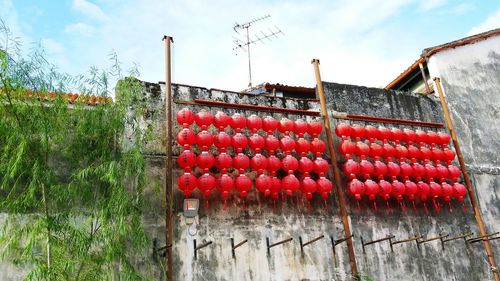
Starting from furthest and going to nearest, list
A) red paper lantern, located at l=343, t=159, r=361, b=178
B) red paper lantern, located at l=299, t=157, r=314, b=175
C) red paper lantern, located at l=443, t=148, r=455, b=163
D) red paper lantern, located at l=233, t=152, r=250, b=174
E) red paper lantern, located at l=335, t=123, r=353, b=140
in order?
red paper lantern, located at l=443, t=148, r=455, b=163 < red paper lantern, located at l=335, t=123, r=353, b=140 < red paper lantern, located at l=343, t=159, r=361, b=178 < red paper lantern, located at l=299, t=157, r=314, b=175 < red paper lantern, located at l=233, t=152, r=250, b=174

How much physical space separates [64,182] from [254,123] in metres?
3.18

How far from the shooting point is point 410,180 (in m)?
9.09

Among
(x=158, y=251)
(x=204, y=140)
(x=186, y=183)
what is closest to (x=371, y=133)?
(x=204, y=140)

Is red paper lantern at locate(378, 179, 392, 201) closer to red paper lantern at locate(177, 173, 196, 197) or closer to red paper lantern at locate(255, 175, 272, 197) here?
red paper lantern at locate(255, 175, 272, 197)

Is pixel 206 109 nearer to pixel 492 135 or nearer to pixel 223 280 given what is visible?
pixel 223 280

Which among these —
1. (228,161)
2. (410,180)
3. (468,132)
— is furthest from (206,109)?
(468,132)

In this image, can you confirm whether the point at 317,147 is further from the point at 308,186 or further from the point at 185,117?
the point at 185,117

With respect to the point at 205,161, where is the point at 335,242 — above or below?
below

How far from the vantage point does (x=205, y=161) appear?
23.6 ft

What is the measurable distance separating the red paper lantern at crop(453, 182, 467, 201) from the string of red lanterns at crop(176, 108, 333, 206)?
2776mm

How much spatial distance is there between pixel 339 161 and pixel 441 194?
7.01 ft

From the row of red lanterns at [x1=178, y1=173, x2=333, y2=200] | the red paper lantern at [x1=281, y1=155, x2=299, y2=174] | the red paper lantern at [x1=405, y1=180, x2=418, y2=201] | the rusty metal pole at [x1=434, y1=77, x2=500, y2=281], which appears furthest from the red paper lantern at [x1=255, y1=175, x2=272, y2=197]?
the rusty metal pole at [x1=434, y1=77, x2=500, y2=281]

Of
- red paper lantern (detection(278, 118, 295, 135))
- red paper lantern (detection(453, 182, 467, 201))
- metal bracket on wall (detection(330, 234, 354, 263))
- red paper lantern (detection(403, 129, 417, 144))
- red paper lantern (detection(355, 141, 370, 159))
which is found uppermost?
red paper lantern (detection(278, 118, 295, 135))

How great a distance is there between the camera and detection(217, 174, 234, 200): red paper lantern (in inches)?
284
